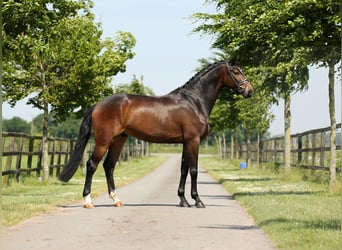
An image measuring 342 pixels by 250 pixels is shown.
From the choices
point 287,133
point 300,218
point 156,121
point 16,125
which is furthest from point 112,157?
point 16,125

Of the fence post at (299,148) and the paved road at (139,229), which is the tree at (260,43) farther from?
the fence post at (299,148)

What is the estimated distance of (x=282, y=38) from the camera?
13.3 meters

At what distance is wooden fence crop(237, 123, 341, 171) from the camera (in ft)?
69.3

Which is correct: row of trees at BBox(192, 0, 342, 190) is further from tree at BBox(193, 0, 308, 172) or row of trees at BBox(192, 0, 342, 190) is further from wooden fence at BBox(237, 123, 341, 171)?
wooden fence at BBox(237, 123, 341, 171)

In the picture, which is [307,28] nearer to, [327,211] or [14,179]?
[327,211]

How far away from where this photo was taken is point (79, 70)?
22.8 meters

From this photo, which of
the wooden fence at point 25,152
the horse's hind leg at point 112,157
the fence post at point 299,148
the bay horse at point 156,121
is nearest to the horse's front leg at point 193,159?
the bay horse at point 156,121

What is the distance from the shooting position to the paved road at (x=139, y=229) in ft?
25.5

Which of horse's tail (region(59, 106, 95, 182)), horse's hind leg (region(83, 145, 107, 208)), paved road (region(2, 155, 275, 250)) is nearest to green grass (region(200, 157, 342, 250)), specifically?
paved road (region(2, 155, 275, 250))

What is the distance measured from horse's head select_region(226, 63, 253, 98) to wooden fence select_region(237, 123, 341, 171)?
621 centimetres

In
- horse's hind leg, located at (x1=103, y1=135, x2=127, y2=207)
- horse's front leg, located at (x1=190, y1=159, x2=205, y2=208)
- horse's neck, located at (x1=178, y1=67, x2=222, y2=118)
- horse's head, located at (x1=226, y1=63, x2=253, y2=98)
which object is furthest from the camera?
horse's hind leg, located at (x1=103, y1=135, x2=127, y2=207)

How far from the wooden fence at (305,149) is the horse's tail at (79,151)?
8385 millimetres

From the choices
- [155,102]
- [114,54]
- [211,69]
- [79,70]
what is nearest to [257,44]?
[211,69]

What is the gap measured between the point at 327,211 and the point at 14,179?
12824mm
